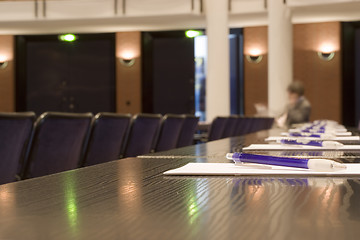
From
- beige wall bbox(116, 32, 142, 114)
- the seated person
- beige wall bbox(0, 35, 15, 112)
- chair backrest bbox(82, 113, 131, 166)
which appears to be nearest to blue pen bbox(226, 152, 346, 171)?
chair backrest bbox(82, 113, 131, 166)

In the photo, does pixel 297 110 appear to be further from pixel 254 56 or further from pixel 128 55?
pixel 128 55

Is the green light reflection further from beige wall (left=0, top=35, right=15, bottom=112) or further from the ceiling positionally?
beige wall (left=0, top=35, right=15, bottom=112)

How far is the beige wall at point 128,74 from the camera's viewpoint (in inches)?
492

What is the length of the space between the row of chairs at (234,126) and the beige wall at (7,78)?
6.84 m

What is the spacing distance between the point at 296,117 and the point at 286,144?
4.90 meters

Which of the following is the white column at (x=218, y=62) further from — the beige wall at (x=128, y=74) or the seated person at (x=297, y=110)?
the seated person at (x=297, y=110)

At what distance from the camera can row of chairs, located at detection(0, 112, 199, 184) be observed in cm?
213

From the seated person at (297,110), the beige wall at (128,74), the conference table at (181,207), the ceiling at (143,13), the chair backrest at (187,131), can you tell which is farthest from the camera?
the beige wall at (128,74)

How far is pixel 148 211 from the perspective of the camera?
1.71ft

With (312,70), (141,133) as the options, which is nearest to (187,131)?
(141,133)

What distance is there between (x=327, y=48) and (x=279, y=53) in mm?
2107

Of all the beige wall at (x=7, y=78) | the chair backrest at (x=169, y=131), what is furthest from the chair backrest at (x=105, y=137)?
the beige wall at (x=7, y=78)

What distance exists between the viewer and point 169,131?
4008 millimetres

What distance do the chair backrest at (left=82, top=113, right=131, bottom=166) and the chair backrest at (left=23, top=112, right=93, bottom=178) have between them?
26 centimetres
